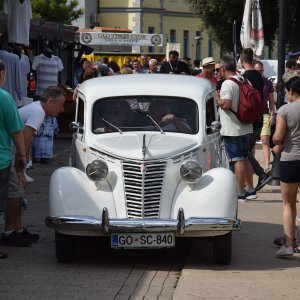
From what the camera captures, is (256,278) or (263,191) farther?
(263,191)

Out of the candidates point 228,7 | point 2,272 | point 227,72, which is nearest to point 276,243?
point 2,272

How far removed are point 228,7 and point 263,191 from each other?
132 feet

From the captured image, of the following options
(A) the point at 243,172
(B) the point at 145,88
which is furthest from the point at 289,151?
(A) the point at 243,172

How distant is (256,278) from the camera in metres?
8.95

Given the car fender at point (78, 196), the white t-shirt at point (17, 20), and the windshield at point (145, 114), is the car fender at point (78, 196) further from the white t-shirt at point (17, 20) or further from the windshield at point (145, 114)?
the white t-shirt at point (17, 20)

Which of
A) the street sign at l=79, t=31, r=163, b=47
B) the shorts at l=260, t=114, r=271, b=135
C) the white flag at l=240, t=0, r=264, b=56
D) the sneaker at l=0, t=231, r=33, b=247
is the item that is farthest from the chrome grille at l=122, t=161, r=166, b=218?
the street sign at l=79, t=31, r=163, b=47

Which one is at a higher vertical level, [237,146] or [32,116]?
[32,116]

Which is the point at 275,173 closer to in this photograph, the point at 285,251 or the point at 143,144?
the point at 285,251

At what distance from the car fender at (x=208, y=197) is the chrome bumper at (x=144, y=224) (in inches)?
4.4

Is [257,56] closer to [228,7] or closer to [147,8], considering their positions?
[228,7]

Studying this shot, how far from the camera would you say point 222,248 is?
30.8 ft

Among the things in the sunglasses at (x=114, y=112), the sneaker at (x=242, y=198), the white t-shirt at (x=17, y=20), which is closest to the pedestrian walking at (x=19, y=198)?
the sunglasses at (x=114, y=112)

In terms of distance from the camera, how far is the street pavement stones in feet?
27.2

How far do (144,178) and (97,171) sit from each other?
0.45m
